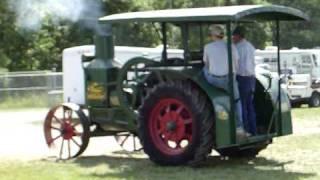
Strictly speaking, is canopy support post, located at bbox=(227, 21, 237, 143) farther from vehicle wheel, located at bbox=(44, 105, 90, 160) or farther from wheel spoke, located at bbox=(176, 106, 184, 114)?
vehicle wheel, located at bbox=(44, 105, 90, 160)

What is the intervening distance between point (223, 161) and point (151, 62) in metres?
1.73

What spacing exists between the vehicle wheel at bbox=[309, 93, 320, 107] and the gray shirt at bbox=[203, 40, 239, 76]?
18825 millimetres

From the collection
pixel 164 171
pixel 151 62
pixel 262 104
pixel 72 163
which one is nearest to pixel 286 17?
pixel 262 104

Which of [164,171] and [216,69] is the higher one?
[216,69]

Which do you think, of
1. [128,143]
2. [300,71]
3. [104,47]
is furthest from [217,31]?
[300,71]

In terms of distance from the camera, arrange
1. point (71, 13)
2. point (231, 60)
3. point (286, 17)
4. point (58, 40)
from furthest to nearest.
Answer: point (58, 40)
point (71, 13)
point (286, 17)
point (231, 60)

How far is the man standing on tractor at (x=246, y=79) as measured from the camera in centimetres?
1057

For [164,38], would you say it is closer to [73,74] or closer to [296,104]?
[73,74]

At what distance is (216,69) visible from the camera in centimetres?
1022

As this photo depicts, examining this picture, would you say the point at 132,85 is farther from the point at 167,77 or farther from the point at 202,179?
the point at 202,179

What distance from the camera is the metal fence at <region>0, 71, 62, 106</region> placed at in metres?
30.2

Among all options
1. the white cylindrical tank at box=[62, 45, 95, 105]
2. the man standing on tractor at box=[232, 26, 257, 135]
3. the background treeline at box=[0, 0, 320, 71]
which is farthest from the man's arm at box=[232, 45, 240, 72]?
the background treeline at box=[0, 0, 320, 71]

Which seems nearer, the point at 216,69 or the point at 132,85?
the point at 216,69

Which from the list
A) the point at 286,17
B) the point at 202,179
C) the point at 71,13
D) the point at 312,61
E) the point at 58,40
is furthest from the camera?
the point at 58,40
